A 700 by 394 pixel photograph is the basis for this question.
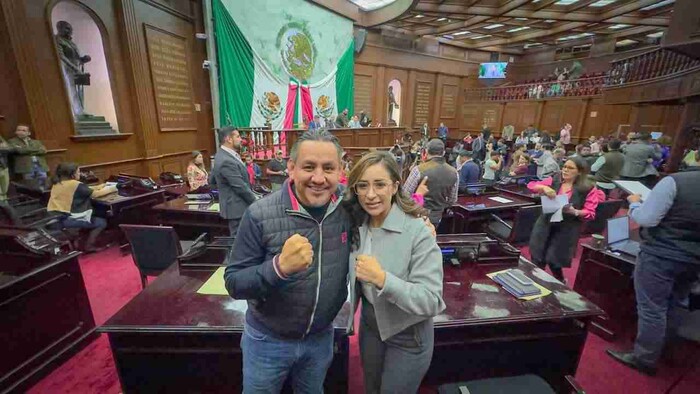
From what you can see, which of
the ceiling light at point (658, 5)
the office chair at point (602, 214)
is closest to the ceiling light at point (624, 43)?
the ceiling light at point (658, 5)

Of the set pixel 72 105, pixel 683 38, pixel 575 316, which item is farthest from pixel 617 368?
pixel 72 105

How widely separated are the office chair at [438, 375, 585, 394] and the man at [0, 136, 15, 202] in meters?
5.66

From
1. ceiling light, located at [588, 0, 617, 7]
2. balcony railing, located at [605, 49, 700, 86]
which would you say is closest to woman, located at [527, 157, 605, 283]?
balcony railing, located at [605, 49, 700, 86]

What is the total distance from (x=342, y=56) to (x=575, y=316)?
10.6 m

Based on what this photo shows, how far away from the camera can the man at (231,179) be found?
9.41 feet

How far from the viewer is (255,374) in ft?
4.06

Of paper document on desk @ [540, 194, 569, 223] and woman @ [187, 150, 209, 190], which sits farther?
woman @ [187, 150, 209, 190]

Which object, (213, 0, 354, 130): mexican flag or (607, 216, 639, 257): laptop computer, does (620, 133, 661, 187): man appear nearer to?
(607, 216, 639, 257): laptop computer

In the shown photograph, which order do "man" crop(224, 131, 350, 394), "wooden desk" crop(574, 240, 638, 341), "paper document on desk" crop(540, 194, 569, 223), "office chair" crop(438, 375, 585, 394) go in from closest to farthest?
"man" crop(224, 131, 350, 394) → "office chair" crop(438, 375, 585, 394) → "wooden desk" crop(574, 240, 638, 341) → "paper document on desk" crop(540, 194, 569, 223)

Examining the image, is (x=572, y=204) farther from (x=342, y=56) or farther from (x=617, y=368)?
(x=342, y=56)

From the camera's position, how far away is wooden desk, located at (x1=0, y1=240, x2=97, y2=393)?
1940 millimetres

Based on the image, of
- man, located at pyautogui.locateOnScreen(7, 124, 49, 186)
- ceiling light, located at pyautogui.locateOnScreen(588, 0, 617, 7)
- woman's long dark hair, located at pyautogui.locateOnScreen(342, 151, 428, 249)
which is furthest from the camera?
ceiling light, located at pyautogui.locateOnScreen(588, 0, 617, 7)

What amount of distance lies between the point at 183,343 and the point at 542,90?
49.9 ft

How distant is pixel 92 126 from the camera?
5375mm
